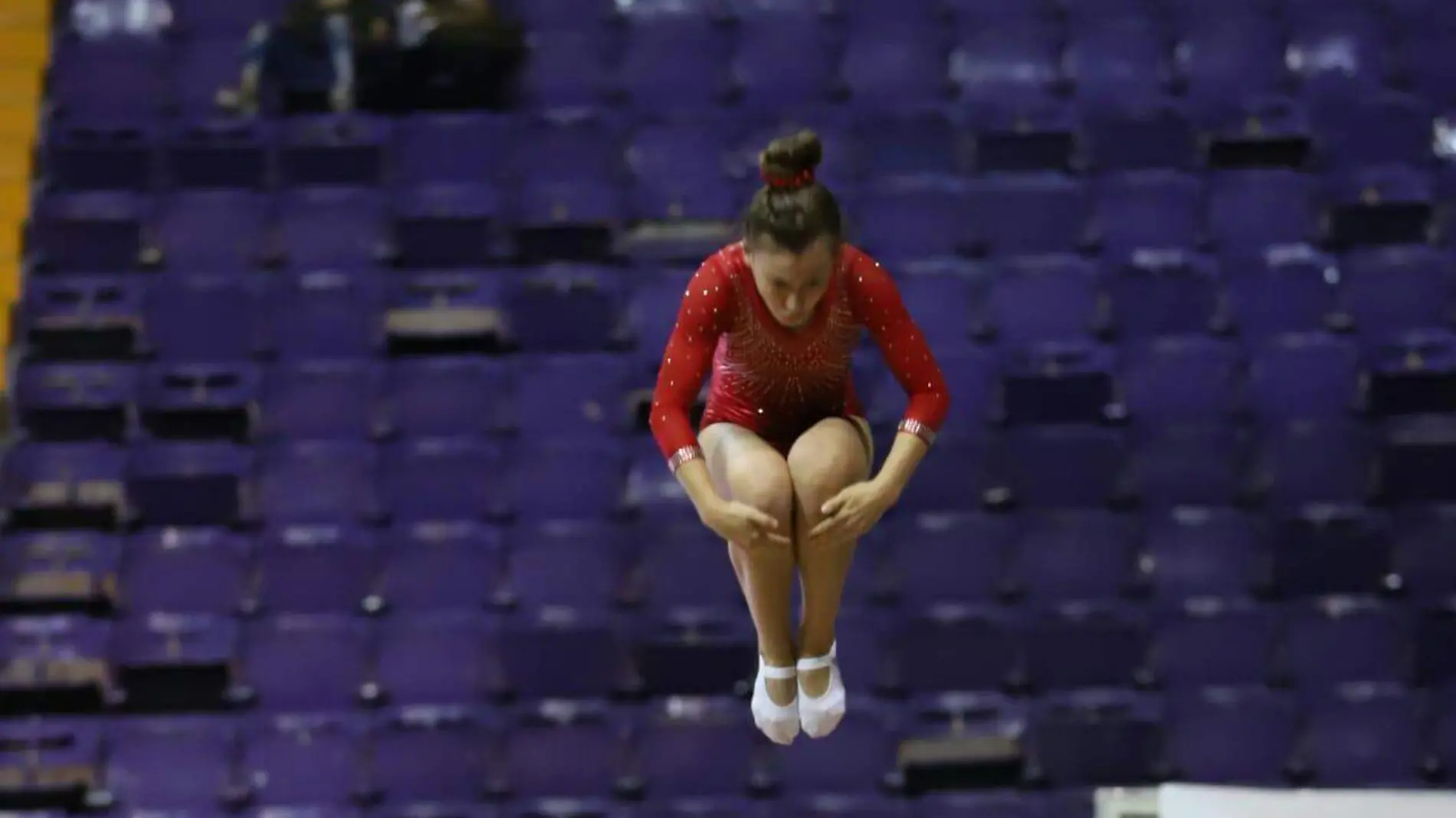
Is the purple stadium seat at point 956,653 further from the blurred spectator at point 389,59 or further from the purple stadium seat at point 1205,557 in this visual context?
the blurred spectator at point 389,59

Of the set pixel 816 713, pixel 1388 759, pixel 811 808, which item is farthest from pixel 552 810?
pixel 1388 759

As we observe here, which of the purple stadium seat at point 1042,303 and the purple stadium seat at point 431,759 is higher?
the purple stadium seat at point 1042,303

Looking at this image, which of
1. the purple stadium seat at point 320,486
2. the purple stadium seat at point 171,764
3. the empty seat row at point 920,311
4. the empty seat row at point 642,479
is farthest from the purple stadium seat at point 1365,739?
the purple stadium seat at point 171,764

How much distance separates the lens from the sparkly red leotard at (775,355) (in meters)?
1.36

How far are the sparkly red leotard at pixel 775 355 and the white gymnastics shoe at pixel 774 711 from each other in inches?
10.0

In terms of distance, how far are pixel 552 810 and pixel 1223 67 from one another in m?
2.06

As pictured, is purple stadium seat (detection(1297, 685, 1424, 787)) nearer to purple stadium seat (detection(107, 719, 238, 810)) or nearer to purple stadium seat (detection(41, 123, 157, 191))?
purple stadium seat (detection(107, 719, 238, 810))

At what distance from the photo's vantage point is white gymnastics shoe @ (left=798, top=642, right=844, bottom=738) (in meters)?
1.49

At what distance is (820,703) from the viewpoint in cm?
150

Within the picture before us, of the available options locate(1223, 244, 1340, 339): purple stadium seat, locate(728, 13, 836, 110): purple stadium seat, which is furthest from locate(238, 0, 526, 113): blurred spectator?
locate(1223, 244, 1340, 339): purple stadium seat

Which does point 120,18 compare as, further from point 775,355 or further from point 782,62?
point 775,355

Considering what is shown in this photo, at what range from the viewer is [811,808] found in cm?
229

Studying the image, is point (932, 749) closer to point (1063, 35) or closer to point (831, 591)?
point (831, 591)

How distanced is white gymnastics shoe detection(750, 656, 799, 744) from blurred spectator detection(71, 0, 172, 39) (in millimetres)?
2290
